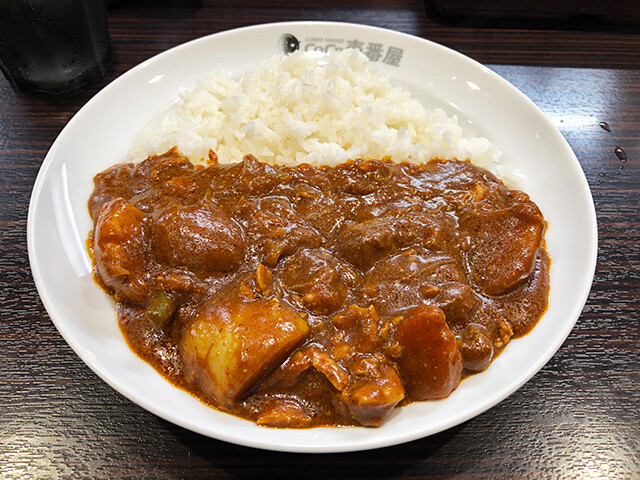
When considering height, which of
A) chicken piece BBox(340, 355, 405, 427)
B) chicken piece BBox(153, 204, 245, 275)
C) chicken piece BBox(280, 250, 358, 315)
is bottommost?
chicken piece BBox(340, 355, 405, 427)

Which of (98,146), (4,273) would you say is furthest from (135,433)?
(98,146)

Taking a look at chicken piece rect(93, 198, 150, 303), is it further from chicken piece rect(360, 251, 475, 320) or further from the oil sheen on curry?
chicken piece rect(360, 251, 475, 320)

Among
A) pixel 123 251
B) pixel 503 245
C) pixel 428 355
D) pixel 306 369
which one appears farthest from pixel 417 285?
pixel 123 251

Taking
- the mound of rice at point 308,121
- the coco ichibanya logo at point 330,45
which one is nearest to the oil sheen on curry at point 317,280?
the mound of rice at point 308,121

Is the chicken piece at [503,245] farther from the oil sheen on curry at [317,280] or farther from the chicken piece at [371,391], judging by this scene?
the chicken piece at [371,391]

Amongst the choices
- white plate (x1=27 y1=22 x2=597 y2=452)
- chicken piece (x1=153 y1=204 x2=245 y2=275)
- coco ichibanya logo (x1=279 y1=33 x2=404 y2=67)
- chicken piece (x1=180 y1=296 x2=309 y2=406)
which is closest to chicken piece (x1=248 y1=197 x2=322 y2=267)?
chicken piece (x1=153 y1=204 x2=245 y2=275)

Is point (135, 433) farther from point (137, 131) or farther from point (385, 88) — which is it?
point (385, 88)
